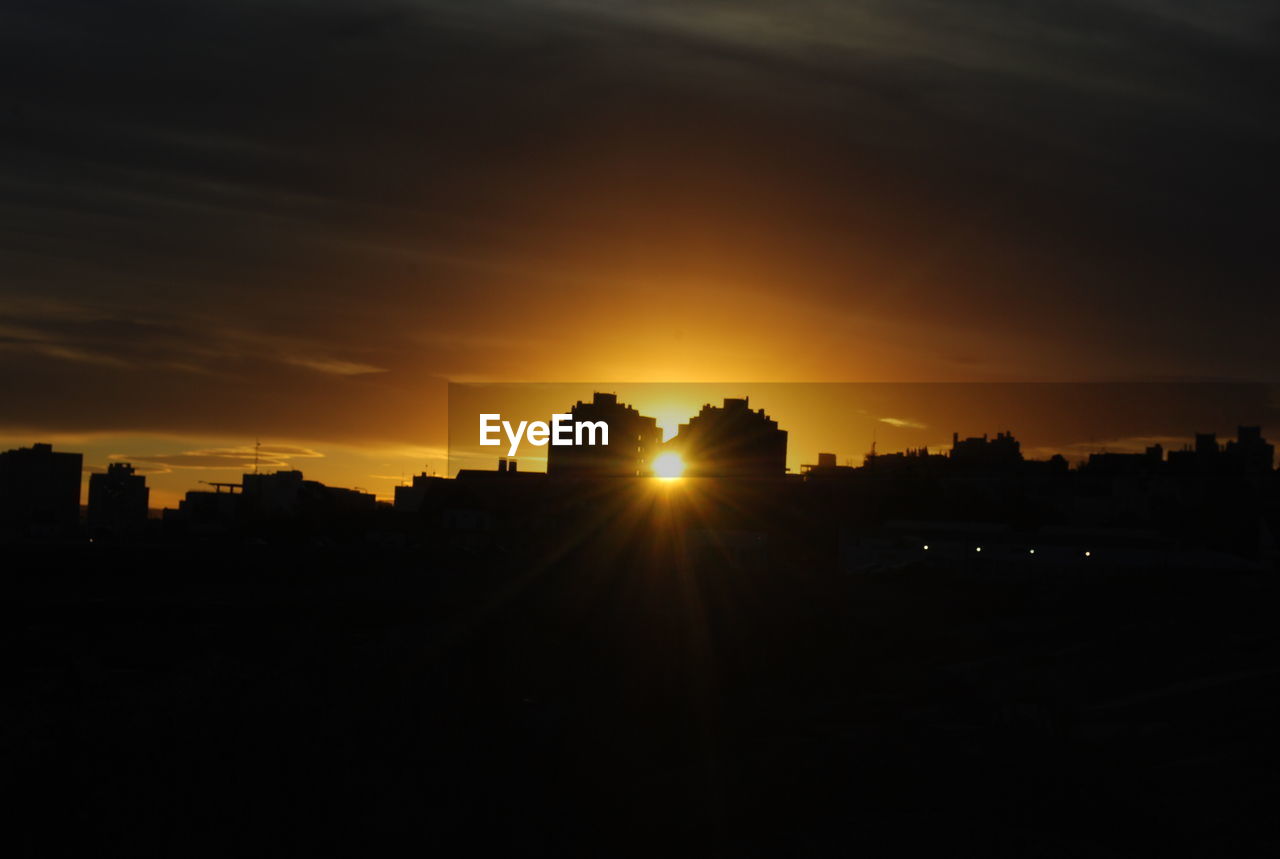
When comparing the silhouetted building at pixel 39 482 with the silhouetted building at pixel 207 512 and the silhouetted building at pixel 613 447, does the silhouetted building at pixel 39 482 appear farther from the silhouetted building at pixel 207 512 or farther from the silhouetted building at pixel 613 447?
the silhouetted building at pixel 613 447

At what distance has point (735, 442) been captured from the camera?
→ 138 metres

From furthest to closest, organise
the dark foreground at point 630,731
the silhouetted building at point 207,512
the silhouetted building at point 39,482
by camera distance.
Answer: the silhouetted building at point 39,482 < the silhouetted building at point 207,512 < the dark foreground at point 630,731

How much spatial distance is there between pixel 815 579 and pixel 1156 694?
136 ft

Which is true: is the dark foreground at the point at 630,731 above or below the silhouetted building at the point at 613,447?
below

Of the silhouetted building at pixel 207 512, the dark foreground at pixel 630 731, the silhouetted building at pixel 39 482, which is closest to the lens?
the dark foreground at pixel 630 731

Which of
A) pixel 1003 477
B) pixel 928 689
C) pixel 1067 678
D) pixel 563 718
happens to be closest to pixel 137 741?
pixel 563 718

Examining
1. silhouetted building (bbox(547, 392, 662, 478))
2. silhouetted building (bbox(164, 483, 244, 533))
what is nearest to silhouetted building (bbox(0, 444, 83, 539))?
silhouetted building (bbox(164, 483, 244, 533))

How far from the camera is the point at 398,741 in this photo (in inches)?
603

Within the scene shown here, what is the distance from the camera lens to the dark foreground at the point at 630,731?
13445 mm

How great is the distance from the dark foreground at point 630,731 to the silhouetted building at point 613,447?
80.0 meters

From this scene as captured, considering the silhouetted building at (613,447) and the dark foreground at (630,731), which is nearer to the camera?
the dark foreground at (630,731)

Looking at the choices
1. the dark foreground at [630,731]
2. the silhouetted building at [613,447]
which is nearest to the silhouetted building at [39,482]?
the silhouetted building at [613,447]

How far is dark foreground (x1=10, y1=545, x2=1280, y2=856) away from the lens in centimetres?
1345

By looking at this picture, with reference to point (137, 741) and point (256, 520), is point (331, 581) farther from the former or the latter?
point (256, 520)
